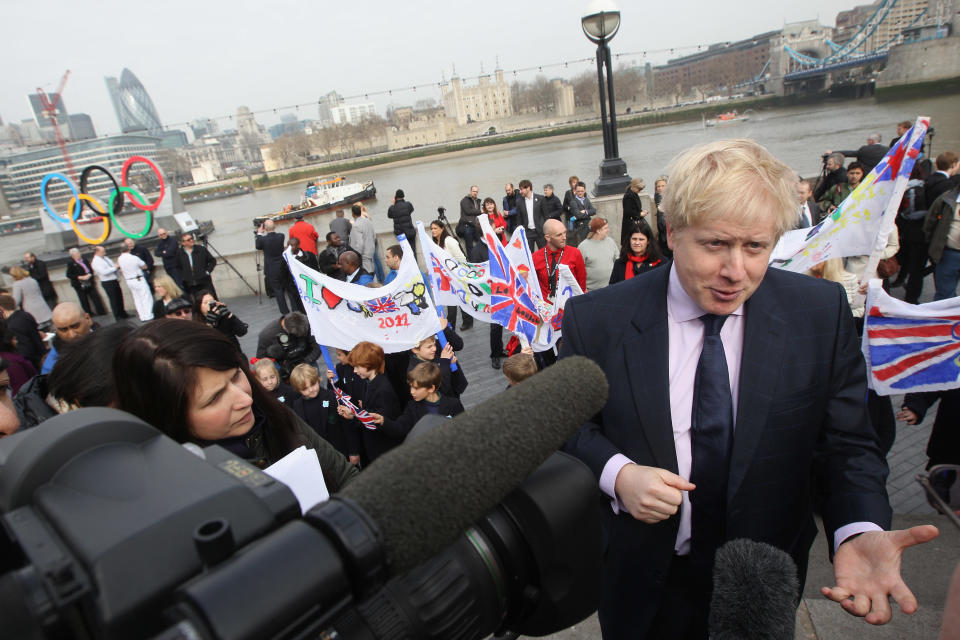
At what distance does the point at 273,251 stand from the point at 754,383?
7.90m

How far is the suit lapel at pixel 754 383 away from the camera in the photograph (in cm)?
131

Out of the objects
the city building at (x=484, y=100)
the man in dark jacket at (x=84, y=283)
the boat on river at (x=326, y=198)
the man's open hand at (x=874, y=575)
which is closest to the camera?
the man's open hand at (x=874, y=575)

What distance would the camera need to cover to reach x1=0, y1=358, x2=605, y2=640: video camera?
0.50m

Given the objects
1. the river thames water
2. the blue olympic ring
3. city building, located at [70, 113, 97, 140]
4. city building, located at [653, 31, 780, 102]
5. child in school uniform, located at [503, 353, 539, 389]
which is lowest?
the river thames water

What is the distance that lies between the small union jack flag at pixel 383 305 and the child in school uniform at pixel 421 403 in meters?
0.83

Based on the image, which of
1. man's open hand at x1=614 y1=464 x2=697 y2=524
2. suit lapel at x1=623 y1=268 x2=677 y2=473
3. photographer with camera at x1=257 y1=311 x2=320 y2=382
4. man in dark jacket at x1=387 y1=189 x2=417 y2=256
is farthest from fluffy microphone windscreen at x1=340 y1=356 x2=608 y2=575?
man in dark jacket at x1=387 y1=189 x2=417 y2=256

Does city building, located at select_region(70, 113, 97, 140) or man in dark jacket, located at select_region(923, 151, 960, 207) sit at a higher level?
city building, located at select_region(70, 113, 97, 140)

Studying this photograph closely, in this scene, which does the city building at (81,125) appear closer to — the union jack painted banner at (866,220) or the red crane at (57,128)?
the red crane at (57,128)

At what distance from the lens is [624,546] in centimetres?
144

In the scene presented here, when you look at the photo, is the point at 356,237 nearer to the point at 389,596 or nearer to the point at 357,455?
the point at 357,455

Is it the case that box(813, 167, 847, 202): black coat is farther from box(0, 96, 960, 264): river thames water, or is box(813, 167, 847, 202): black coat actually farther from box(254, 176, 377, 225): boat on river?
box(254, 176, 377, 225): boat on river

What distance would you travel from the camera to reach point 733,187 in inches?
47.7

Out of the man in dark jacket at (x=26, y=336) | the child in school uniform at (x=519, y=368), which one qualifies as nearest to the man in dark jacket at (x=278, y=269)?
the man in dark jacket at (x=26, y=336)

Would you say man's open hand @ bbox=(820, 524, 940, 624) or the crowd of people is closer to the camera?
man's open hand @ bbox=(820, 524, 940, 624)
